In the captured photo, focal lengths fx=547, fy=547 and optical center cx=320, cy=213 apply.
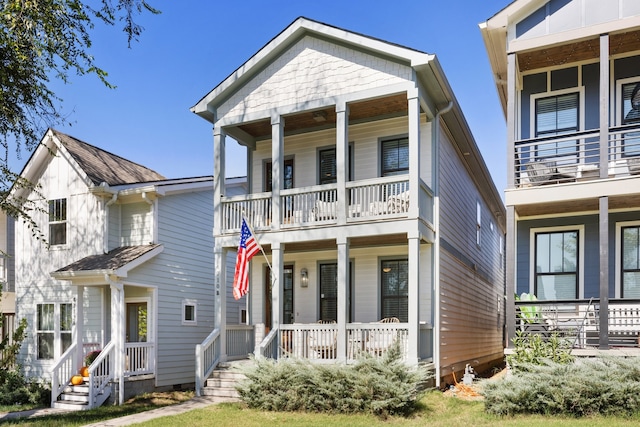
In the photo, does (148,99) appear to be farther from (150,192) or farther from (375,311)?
(375,311)

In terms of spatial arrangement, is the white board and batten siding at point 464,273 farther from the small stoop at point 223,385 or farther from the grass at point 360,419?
the small stoop at point 223,385

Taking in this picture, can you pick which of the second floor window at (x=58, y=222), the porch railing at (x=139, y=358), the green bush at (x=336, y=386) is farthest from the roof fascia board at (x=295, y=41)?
the porch railing at (x=139, y=358)

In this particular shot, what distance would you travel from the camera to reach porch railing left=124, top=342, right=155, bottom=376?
46.1 ft

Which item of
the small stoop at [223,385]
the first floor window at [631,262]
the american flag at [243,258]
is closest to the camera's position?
the first floor window at [631,262]

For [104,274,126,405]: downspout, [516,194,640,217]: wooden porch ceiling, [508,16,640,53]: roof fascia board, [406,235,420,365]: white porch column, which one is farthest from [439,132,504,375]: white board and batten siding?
[104,274,126,405]: downspout

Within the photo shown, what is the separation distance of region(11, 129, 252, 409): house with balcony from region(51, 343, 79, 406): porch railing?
0.03 metres

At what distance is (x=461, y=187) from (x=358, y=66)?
18.8ft

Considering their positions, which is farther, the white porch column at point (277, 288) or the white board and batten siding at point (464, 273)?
the white board and batten siding at point (464, 273)

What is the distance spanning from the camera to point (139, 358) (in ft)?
47.3

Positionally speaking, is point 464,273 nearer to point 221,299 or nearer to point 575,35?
point 221,299

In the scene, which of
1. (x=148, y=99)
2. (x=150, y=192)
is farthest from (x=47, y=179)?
(x=148, y=99)

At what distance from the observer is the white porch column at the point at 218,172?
13789 mm

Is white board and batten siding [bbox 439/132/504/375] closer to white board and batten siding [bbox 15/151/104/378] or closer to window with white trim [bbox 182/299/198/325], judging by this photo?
window with white trim [bbox 182/299/198/325]

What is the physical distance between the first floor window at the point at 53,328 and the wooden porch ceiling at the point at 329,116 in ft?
24.7
